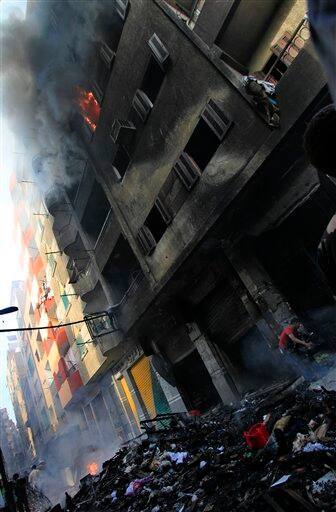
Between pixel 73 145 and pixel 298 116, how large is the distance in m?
13.5

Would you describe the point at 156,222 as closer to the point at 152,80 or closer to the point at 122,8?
the point at 152,80

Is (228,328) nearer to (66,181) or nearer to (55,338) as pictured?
(66,181)

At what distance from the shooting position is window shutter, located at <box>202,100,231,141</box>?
8.87 m

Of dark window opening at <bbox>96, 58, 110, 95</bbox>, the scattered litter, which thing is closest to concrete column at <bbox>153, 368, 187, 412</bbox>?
the scattered litter

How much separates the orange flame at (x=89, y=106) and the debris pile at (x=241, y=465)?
13.8 meters

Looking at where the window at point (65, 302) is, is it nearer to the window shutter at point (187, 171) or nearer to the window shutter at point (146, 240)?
the window shutter at point (146, 240)

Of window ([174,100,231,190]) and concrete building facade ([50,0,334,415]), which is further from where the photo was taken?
window ([174,100,231,190])

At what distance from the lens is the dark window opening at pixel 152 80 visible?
11.5m

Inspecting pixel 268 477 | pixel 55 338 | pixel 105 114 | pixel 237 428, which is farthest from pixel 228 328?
pixel 55 338

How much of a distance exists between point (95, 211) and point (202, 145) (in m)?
9.26

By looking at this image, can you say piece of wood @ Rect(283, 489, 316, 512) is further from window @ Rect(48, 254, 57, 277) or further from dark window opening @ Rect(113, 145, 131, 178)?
window @ Rect(48, 254, 57, 277)

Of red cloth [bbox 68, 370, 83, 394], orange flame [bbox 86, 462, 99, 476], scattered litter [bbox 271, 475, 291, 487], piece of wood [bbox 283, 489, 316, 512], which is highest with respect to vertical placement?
red cloth [bbox 68, 370, 83, 394]

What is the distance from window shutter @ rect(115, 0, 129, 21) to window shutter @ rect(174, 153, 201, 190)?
240 inches

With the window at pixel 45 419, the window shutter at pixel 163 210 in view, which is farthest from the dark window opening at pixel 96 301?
the window at pixel 45 419
